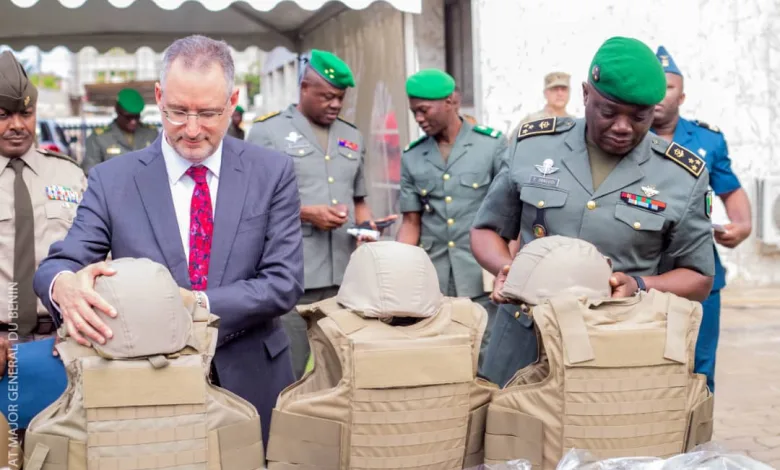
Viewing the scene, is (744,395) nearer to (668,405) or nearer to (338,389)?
(668,405)

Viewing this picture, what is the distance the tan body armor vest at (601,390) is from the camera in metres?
2.02

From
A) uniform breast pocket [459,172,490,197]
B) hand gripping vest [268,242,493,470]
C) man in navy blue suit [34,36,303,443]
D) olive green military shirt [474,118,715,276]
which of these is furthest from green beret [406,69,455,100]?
hand gripping vest [268,242,493,470]

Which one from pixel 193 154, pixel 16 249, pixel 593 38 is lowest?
pixel 16 249

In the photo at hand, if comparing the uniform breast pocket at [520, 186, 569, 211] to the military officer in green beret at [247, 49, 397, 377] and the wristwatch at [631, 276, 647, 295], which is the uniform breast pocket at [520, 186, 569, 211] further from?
the military officer in green beret at [247, 49, 397, 377]

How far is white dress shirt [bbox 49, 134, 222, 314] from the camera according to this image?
2365 mm

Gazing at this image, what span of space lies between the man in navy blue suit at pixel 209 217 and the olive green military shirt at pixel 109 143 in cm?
716

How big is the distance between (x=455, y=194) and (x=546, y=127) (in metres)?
1.83

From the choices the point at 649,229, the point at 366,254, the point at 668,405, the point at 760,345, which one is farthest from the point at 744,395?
the point at 366,254

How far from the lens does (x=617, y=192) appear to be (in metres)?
2.68

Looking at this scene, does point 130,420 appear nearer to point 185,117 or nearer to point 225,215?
point 225,215

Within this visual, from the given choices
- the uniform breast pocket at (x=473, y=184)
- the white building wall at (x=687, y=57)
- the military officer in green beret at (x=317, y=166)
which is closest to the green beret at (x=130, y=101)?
the white building wall at (x=687, y=57)

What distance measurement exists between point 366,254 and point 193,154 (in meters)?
0.55

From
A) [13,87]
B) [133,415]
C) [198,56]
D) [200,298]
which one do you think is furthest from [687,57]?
[133,415]

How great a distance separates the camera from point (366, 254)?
2.11 metres
